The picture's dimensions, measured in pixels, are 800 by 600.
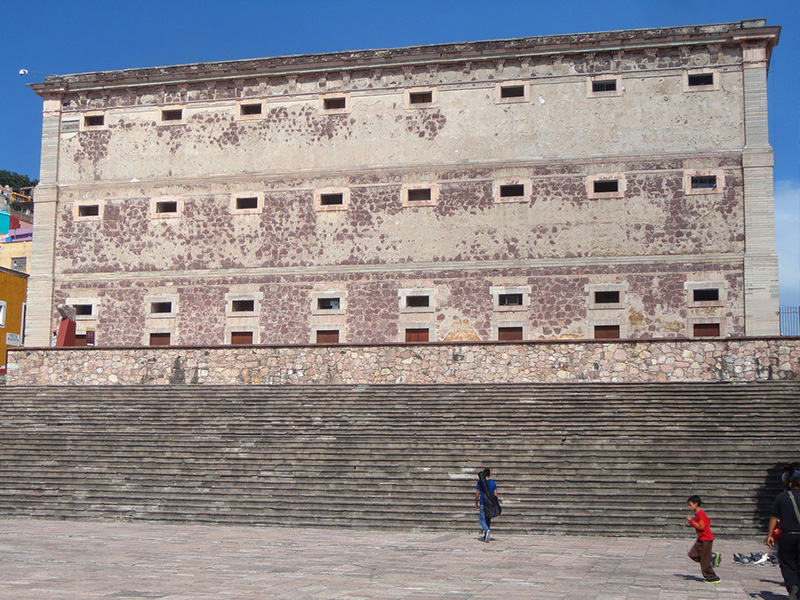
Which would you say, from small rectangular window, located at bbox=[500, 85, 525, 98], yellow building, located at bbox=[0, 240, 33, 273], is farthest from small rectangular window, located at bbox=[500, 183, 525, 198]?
yellow building, located at bbox=[0, 240, 33, 273]

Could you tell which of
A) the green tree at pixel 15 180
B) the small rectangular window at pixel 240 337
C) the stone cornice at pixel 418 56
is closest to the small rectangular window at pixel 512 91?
the stone cornice at pixel 418 56

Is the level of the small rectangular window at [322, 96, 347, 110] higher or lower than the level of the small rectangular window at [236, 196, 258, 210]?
higher

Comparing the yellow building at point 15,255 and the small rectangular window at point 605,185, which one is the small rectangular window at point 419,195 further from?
the yellow building at point 15,255

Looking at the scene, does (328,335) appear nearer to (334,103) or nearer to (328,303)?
(328,303)

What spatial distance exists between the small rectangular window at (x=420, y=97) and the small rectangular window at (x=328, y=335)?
684cm

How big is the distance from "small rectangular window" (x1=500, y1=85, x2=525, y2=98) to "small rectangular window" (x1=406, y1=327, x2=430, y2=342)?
6869 millimetres

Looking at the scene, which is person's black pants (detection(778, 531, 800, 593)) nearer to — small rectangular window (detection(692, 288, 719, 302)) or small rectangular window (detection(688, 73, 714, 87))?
small rectangular window (detection(692, 288, 719, 302))

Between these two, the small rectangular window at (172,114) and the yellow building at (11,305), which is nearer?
the small rectangular window at (172,114)

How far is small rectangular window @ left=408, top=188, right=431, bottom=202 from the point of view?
26.1m

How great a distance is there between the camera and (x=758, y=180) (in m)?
24.3

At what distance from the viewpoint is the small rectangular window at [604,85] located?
25.6 meters

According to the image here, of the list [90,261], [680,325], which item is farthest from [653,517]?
[90,261]

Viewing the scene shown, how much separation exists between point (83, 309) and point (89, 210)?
3.00 meters

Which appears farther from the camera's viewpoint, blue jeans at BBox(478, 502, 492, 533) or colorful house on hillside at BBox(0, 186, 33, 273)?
colorful house on hillside at BBox(0, 186, 33, 273)
